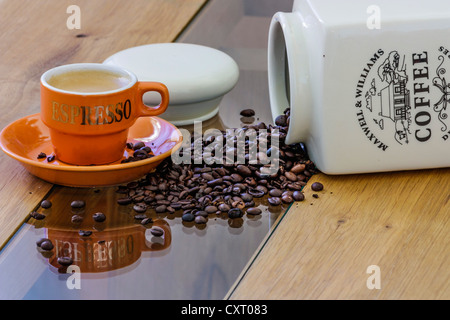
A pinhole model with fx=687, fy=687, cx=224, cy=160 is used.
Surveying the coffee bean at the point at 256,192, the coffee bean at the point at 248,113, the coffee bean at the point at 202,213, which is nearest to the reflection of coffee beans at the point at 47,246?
the coffee bean at the point at 202,213

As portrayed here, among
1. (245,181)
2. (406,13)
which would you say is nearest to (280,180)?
(245,181)

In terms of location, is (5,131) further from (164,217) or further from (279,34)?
(279,34)

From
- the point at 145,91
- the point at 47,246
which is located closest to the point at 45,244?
the point at 47,246

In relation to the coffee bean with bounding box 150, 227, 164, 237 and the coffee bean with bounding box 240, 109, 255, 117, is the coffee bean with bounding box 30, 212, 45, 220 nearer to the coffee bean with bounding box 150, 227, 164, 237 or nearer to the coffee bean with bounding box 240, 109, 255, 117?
the coffee bean with bounding box 150, 227, 164, 237

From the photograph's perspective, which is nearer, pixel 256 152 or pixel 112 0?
pixel 256 152

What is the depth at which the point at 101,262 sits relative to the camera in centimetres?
88

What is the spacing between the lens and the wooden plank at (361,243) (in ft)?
2.74

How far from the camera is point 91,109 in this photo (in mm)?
1018

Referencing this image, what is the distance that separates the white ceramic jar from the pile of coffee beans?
0.06m

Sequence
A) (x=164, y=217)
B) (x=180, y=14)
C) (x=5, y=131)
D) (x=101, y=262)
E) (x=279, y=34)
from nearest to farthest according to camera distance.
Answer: (x=101, y=262)
(x=164, y=217)
(x=5, y=131)
(x=279, y=34)
(x=180, y=14)

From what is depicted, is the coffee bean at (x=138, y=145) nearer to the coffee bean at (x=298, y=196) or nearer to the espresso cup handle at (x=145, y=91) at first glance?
the espresso cup handle at (x=145, y=91)

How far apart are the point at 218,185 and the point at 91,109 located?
8.9 inches

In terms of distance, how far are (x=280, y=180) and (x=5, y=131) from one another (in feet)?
1.52

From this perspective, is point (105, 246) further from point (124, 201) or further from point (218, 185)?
point (218, 185)
